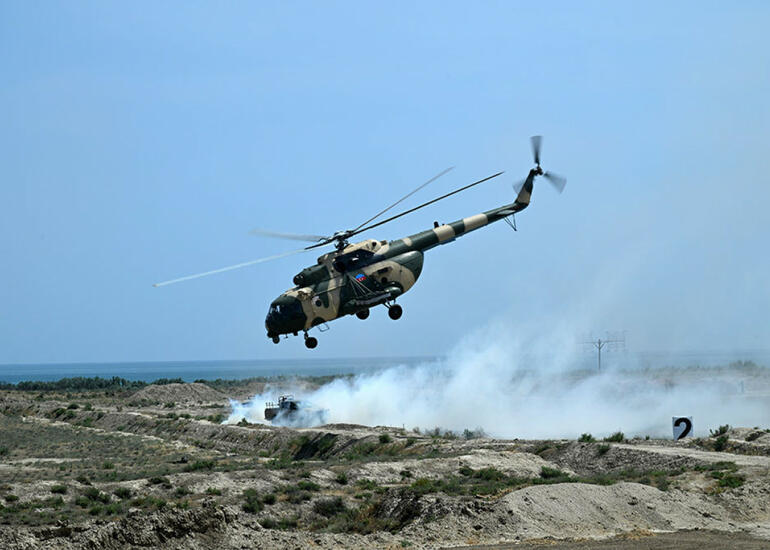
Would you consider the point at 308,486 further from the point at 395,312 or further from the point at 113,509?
the point at 395,312

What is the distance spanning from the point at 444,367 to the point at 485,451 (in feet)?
151

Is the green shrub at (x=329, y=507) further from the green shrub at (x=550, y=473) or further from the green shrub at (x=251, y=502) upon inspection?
the green shrub at (x=550, y=473)

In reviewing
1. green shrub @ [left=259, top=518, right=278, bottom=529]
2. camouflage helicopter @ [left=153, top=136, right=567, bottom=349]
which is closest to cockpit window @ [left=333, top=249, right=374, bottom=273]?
camouflage helicopter @ [left=153, top=136, right=567, bottom=349]

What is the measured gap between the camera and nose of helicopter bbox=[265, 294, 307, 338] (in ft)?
126

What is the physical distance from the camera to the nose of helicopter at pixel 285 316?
1507 inches

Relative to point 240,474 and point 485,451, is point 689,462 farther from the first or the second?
point 240,474

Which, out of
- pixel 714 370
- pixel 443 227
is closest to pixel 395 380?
pixel 443 227

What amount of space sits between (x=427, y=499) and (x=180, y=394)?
90138 millimetres

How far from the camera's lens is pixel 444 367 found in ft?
283

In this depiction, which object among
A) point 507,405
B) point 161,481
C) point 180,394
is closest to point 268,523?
point 161,481

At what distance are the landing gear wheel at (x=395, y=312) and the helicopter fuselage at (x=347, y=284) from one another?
1.21 feet

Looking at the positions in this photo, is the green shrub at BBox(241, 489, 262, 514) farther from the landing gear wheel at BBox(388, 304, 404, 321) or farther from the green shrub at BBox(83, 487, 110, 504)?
the landing gear wheel at BBox(388, 304, 404, 321)

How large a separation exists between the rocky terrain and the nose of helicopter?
18.4ft

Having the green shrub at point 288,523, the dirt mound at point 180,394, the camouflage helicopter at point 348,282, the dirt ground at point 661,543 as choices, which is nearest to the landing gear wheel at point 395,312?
the camouflage helicopter at point 348,282
